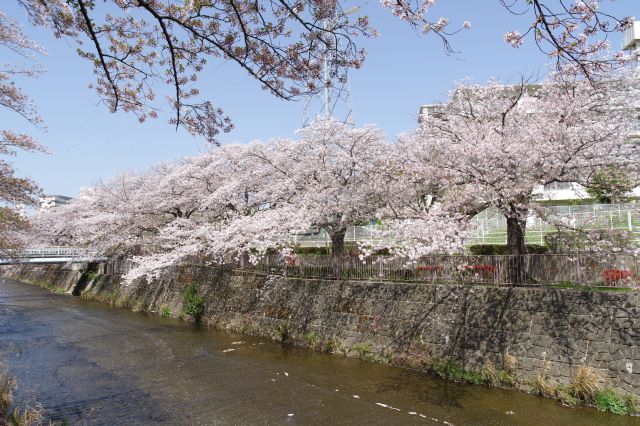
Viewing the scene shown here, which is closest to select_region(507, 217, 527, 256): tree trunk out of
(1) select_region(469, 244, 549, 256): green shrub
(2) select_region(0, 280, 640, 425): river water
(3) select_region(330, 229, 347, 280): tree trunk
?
(1) select_region(469, 244, 549, 256): green shrub

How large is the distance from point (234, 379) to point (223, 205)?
427 inches

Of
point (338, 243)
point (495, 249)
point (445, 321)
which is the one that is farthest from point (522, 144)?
point (338, 243)

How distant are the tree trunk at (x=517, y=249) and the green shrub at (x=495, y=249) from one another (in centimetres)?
343

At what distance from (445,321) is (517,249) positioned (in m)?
3.05

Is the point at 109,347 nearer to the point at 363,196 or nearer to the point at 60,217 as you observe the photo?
the point at 363,196

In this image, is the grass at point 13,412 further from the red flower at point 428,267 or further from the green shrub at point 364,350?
the red flower at point 428,267

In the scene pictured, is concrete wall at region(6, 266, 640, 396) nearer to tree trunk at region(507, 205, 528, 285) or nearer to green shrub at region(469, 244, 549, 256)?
tree trunk at region(507, 205, 528, 285)

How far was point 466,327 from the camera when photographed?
1183 centimetres

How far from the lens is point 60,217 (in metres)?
33.9

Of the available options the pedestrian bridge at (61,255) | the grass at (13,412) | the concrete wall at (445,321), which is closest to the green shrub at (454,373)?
the concrete wall at (445,321)

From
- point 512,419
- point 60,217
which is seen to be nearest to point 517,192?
point 512,419

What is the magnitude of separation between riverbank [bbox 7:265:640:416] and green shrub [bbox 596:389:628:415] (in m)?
0.02

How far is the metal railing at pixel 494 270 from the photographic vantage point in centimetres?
1051

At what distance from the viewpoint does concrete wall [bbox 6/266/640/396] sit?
9555 millimetres
